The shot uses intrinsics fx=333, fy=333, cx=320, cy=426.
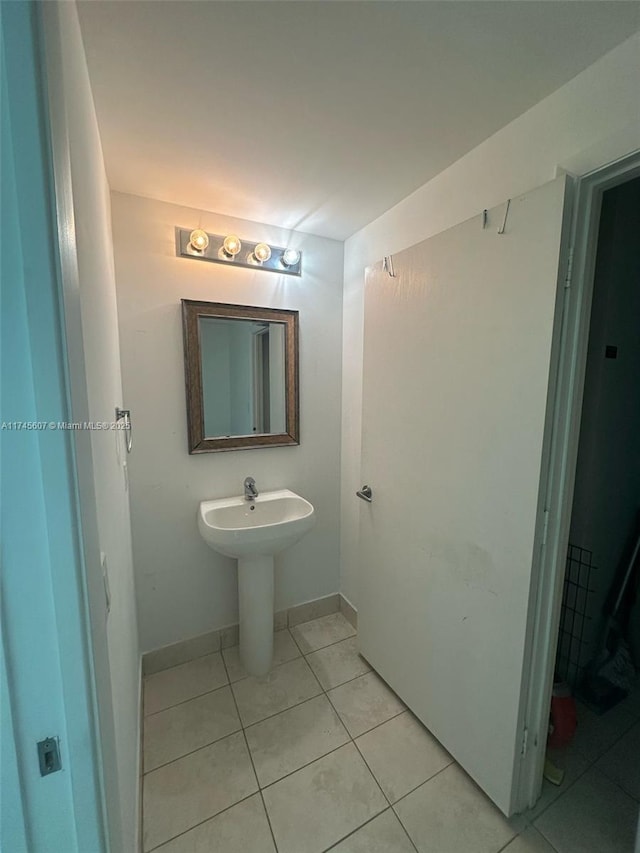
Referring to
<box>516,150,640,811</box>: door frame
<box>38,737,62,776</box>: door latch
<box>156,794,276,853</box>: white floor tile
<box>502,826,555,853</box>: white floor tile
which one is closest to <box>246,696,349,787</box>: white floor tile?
<box>156,794,276,853</box>: white floor tile

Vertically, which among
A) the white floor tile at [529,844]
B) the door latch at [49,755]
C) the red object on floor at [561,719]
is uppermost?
the door latch at [49,755]

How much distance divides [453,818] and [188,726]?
1085mm

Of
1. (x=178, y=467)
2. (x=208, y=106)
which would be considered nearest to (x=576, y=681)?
(x=178, y=467)

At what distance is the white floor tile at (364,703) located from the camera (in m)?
1.48

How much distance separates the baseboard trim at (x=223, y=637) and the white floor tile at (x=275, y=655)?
0.05 metres

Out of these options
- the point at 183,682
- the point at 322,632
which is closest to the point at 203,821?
the point at 183,682

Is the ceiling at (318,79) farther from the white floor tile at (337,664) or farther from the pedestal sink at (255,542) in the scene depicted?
the white floor tile at (337,664)

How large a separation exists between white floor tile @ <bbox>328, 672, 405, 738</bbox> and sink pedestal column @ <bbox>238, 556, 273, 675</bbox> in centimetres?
39

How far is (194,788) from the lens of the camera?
123 centimetres

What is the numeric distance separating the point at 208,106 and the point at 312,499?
71.6 inches

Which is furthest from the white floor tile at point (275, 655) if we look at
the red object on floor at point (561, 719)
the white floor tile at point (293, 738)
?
the red object on floor at point (561, 719)

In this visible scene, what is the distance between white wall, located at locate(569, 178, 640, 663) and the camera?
4.55 ft

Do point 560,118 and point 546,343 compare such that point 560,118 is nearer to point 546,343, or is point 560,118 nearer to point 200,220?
point 546,343

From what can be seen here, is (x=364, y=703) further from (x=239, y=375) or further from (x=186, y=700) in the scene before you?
(x=239, y=375)
